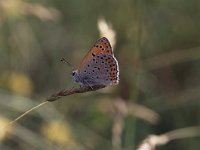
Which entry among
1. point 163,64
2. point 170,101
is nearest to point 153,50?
point 163,64

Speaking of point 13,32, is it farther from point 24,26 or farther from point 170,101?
point 170,101

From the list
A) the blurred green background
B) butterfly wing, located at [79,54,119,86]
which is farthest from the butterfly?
the blurred green background

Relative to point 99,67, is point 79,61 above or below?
above

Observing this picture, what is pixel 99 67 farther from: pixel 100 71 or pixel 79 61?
pixel 79 61

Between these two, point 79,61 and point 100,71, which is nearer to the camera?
point 100,71

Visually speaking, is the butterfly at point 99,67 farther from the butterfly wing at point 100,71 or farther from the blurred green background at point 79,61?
the blurred green background at point 79,61

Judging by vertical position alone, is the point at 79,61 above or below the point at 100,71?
above

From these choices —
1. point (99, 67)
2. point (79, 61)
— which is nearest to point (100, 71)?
point (99, 67)

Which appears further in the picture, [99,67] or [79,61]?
[79,61]
